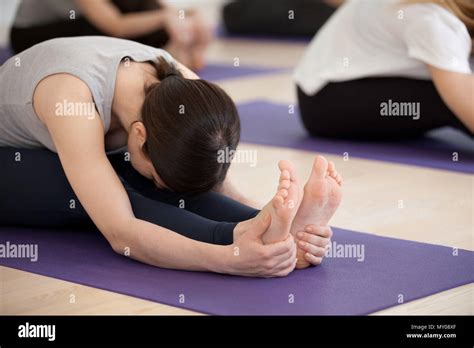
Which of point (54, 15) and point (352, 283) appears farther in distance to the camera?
point (54, 15)

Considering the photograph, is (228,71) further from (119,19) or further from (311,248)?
(311,248)

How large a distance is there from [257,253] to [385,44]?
1599 mm

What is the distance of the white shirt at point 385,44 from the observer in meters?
3.15

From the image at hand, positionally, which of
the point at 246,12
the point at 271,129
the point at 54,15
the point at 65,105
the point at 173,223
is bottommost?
the point at 173,223

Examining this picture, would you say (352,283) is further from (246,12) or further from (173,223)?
(246,12)

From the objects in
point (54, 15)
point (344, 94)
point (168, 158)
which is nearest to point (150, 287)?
point (168, 158)

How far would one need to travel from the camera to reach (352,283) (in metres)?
2.09

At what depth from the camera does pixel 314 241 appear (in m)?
2.13

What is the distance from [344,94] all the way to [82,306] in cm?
181

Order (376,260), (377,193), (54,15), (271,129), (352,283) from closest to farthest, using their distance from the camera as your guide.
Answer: (352,283)
(376,260)
(377,193)
(271,129)
(54,15)

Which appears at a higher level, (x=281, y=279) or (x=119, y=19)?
(x=119, y=19)

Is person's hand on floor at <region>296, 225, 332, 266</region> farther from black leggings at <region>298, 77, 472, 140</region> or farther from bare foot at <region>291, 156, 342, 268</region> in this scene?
black leggings at <region>298, 77, 472, 140</region>

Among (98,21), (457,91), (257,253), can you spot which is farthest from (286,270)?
(98,21)
